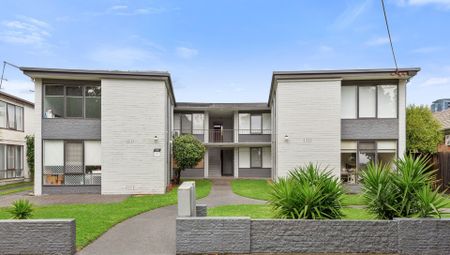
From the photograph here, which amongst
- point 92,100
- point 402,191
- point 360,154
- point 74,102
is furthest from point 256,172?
point 402,191

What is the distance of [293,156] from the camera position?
48.5ft

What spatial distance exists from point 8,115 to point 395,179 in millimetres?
24744

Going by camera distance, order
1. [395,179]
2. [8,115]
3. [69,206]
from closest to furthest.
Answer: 1. [395,179]
2. [69,206]
3. [8,115]

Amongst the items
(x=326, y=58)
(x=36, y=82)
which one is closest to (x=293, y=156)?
(x=326, y=58)

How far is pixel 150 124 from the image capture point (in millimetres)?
14359

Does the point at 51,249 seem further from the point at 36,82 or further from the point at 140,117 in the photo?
the point at 36,82

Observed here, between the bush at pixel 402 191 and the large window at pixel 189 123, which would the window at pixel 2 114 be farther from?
the bush at pixel 402 191

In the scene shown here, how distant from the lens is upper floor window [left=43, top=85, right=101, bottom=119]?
14.5 metres

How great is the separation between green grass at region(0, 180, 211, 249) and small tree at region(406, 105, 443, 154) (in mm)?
15537

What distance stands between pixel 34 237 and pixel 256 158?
1868 centimetres

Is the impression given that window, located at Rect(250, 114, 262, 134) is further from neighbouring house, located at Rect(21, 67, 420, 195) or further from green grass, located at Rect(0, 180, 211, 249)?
green grass, located at Rect(0, 180, 211, 249)

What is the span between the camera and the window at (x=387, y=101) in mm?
14578

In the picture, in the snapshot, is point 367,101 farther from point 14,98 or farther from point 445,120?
point 14,98

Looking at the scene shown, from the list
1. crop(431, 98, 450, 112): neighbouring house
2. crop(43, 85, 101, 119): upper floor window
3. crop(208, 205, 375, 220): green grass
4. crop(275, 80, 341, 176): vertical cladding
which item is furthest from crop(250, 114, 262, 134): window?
crop(431, 98, 450, 112): neighbouring house
